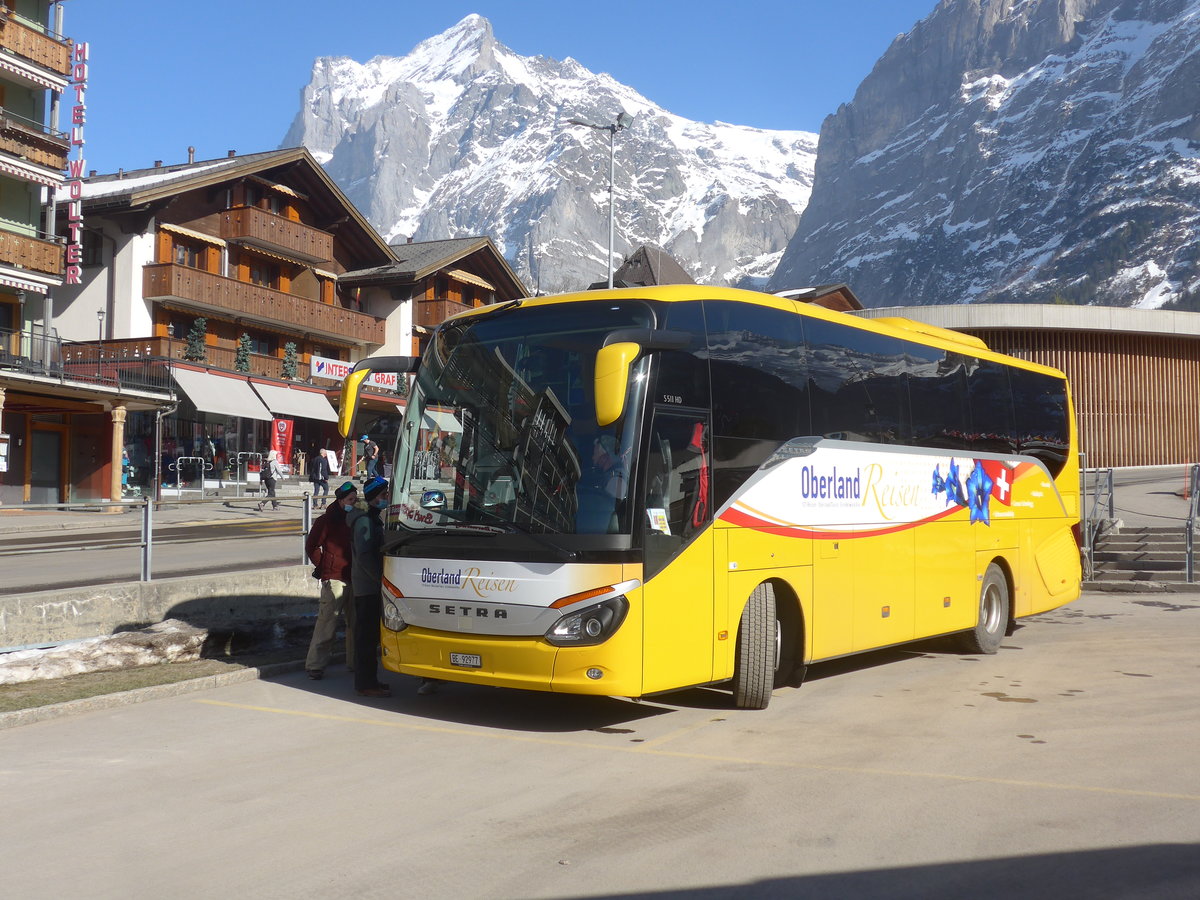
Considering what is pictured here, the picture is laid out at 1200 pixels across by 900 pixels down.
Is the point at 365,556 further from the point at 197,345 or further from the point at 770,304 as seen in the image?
the point at 197,345

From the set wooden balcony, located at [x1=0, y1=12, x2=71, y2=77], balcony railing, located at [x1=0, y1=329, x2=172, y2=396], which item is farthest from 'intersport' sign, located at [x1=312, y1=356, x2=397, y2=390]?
wooden balcony, located at [x1=0, y1=12, x2=71, y2=77]

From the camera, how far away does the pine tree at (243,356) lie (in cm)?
4203

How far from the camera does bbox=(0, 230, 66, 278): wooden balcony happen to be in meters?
33.9

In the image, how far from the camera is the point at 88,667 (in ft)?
33.0

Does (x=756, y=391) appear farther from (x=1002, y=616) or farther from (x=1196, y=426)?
(x=1196, y=426)

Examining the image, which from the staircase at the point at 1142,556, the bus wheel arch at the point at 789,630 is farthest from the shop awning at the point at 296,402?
the bus wheel arch at the point at 789,630

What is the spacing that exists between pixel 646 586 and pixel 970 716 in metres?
2.74

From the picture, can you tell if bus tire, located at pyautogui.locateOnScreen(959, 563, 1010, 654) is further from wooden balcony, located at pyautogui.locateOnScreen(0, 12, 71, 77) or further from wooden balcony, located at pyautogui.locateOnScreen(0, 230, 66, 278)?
wooden balcony, located at pyautogui.locateOnScreen(0, 12, 71, 77)

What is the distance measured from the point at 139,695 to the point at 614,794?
4483 mm

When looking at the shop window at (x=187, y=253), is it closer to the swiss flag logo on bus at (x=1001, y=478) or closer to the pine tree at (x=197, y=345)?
the pine tree at (x=197, y=345)

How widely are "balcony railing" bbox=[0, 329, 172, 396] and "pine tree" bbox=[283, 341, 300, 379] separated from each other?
6.80m

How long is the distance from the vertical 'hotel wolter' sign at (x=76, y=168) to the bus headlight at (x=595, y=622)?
32.3 metres

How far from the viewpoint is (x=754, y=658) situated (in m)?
9.04

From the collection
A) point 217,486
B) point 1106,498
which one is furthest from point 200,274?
point 1106,498
